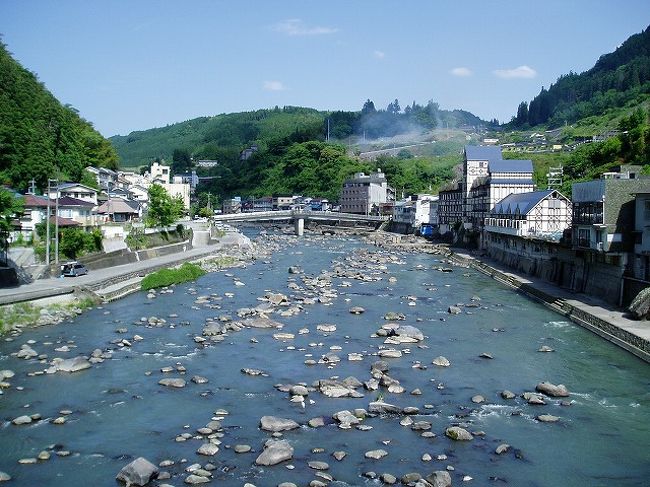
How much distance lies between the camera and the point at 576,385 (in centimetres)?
1828

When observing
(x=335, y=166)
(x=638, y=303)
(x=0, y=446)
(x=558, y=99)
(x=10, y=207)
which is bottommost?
(x=0, y=446)

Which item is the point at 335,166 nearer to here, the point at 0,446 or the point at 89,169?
the point at 89,169

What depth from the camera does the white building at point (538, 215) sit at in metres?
43.8

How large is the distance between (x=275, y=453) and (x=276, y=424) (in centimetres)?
157


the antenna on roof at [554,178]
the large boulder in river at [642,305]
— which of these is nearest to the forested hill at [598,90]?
the antenna on roof at [554,178]

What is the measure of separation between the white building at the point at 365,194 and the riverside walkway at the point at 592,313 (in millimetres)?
56676

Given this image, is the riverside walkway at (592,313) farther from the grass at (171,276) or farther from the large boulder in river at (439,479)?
the grass at (171,276)

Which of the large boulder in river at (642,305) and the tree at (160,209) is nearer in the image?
the large boulder in river at (642,305)

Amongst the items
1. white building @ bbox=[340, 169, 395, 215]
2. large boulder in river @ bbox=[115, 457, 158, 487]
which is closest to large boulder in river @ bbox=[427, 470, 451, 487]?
large boulder in river @ bbox=[115, 457, 158, 487]

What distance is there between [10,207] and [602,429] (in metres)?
23.6

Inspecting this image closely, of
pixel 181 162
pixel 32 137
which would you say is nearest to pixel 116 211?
pixel 32 137

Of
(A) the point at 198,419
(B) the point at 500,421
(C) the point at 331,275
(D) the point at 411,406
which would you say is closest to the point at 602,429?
(B) the point at 500,421

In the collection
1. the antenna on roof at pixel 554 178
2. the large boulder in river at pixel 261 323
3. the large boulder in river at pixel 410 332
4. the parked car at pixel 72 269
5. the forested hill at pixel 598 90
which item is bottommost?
the large boulder in river at pixel 261 323

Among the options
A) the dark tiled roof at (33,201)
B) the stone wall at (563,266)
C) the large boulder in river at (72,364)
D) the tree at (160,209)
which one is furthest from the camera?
the tree at (160,209)
